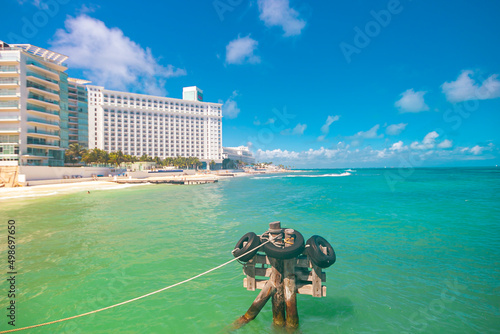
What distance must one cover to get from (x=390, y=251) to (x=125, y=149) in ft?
527

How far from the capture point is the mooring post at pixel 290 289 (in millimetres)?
5496

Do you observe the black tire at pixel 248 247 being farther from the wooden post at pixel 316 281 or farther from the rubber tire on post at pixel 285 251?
the wooden post at pixel 316 281

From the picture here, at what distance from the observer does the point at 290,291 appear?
5.55 meters

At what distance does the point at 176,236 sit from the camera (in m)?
14.5

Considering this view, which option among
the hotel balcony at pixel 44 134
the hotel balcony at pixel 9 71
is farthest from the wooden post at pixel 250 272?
the hotel balcony at pixel 9 71

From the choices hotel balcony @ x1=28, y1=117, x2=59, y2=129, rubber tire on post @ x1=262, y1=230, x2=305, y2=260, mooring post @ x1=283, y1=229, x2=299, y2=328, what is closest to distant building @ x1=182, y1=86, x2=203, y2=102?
hotel balcony @ x1=28, y1=117, x2=59, y2=129

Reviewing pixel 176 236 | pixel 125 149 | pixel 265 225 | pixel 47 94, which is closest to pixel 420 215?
pixel 265 225

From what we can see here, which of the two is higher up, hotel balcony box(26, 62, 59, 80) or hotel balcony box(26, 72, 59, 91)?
hotel balcony box(26, 62, 59, 80)

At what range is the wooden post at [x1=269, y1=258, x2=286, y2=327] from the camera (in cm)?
557

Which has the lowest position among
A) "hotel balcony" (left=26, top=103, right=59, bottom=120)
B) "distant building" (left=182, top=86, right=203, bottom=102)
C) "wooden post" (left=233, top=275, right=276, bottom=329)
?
"wooden post" (left=233, top=275, right=276, bottom=329)

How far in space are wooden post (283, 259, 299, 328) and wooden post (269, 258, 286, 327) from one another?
0.11 meters

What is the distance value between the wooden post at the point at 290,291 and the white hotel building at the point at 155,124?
159894 millimetres

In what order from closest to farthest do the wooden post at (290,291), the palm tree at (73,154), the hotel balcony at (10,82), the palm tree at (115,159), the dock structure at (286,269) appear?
1. the dock structure at (286,269)
2. the wooden post at (290,291)
3. the hotel balcony at (10,82)
4. the palm tree at (73,154)
5. the palm tree at (115,159)

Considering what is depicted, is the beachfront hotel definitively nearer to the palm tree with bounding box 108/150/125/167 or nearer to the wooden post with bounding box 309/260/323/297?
the palm tree with bounding box 108/150/125/167
